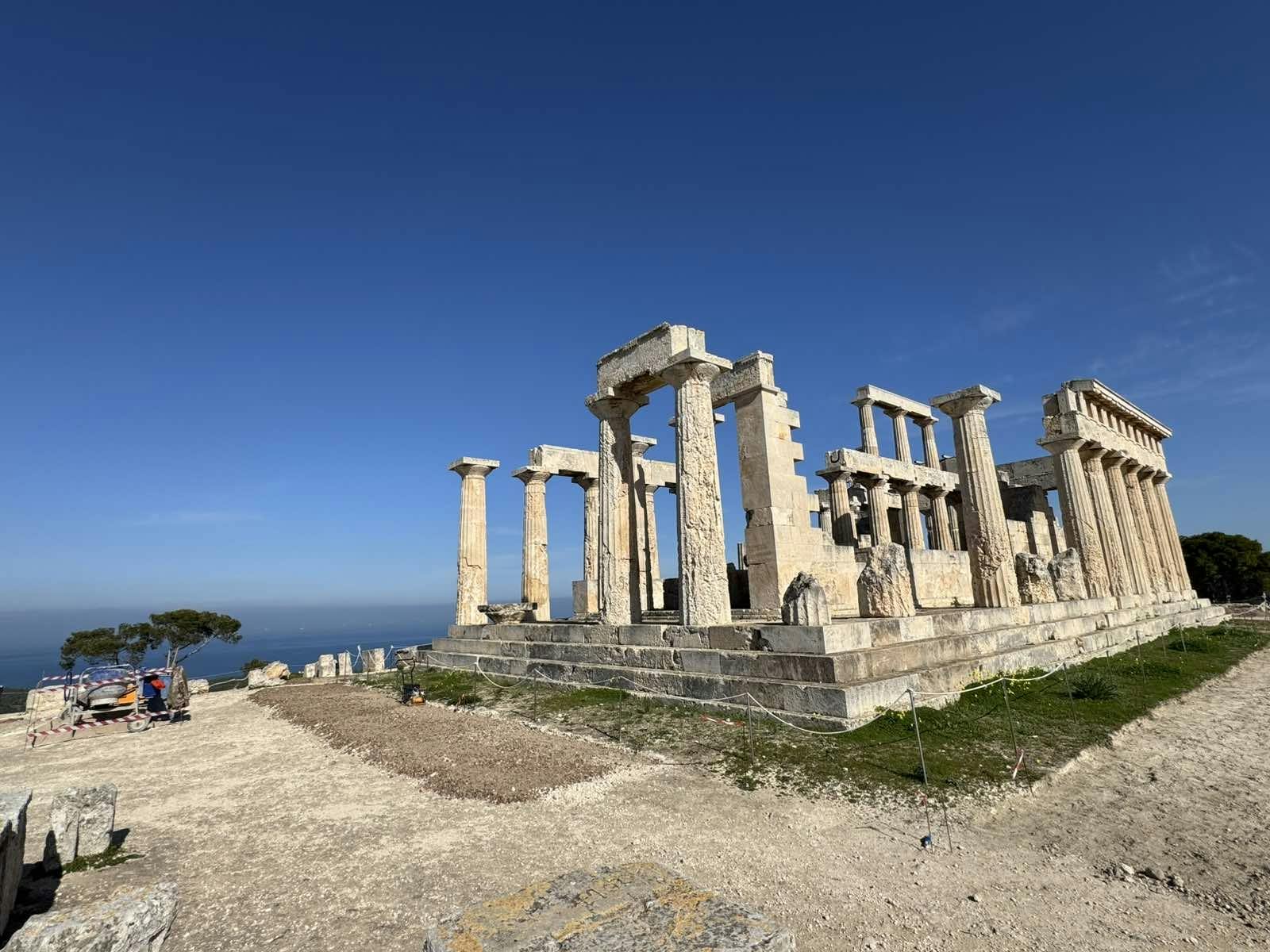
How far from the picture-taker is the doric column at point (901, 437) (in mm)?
28141

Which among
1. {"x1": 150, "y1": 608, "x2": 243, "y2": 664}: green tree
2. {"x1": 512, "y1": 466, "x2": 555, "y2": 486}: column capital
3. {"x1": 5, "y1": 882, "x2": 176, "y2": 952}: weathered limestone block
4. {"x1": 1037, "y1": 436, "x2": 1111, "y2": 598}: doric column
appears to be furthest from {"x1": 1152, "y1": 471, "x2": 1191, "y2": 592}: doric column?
{"x1": 150, "y1": 608, "x2": 243, "y2": 664}: green tree

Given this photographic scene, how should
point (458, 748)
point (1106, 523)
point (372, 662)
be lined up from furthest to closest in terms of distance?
point (1106, 523), point (372, 662), point (458, 748)

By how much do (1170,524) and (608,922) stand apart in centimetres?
3744

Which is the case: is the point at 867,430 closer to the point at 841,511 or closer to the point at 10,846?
the point at 841,511

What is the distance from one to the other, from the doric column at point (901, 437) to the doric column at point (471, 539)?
714 inches

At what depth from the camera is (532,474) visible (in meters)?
23.2

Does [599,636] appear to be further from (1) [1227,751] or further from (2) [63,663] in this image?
(2) [63,663]

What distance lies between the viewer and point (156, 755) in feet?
33.9

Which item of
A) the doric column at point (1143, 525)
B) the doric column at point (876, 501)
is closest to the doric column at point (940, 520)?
the doric column at point (876, 501)

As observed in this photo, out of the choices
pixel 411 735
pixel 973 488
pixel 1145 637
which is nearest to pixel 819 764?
pixel 411 735

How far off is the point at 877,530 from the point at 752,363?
1465cm

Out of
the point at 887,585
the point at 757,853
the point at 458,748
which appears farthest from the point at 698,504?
the point at 757,853

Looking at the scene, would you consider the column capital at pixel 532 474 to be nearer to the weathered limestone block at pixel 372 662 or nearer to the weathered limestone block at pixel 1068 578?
the weathered limestone block at pixel 372 662

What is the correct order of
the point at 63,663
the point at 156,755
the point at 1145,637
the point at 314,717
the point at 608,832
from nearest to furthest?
the point at 608,832 → the point at 156,755 → the point at 314,717 → the point at 1145,637 → the point at 63,663
